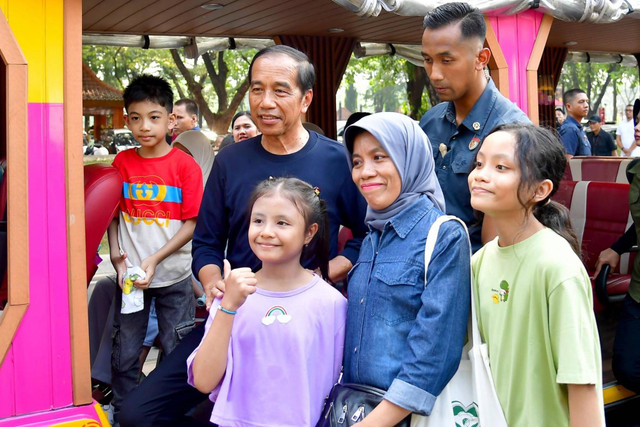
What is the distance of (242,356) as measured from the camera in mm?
2303

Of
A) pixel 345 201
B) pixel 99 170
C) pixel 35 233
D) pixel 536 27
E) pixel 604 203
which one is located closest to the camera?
pixel 35 233

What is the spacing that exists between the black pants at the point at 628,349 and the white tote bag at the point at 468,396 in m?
1.95

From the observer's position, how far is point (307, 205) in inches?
93.0

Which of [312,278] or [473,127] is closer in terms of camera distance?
[312,278]

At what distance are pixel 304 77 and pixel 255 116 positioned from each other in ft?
0.79

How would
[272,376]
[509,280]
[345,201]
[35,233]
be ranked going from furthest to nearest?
1. [345,201]
2. [35,233]
3. [272,376]
4. [509,280]

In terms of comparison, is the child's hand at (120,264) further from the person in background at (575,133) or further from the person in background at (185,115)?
the person in background at (575,133)

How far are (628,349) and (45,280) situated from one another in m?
2.80

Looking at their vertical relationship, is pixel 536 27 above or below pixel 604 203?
above

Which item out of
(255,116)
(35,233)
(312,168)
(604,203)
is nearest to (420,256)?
(312,168)

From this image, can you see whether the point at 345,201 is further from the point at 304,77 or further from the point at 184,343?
the point at 184,343

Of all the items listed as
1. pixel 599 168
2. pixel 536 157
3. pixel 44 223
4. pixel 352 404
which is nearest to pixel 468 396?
pixel 352 404

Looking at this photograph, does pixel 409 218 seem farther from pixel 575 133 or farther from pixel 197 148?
pixel 575 133

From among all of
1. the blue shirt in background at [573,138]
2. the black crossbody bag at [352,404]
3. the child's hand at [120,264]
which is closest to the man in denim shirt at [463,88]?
the black crossbody bag at [352,404]
